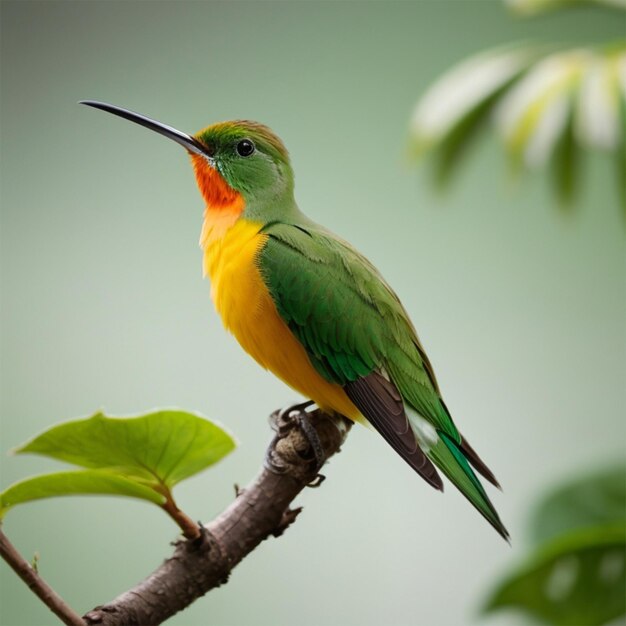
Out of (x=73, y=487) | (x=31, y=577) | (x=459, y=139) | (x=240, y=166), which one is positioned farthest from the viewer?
(x=459, y=139)

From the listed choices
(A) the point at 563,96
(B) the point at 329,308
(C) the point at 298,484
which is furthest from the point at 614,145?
(C) the point at 298,484

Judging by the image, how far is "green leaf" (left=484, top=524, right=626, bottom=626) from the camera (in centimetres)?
145

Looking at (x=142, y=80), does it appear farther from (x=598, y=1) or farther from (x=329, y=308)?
(x=329, y=308)

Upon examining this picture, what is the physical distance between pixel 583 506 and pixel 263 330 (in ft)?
2.75

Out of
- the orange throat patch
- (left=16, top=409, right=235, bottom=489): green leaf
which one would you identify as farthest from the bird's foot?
the orange throat patch

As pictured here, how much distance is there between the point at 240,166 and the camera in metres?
1.67

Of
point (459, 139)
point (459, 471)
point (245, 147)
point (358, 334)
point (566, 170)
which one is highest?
point (245, 147)

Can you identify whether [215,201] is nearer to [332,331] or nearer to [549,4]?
[332,331]

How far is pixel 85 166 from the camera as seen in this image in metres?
3.24

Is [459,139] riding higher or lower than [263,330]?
higher

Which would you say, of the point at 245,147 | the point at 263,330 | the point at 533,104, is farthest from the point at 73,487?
the point at 533,104

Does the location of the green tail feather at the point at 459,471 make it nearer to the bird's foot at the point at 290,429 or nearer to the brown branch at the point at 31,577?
the bird's foot at the point at 290,429

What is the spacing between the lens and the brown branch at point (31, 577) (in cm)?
80

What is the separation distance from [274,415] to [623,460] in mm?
922
